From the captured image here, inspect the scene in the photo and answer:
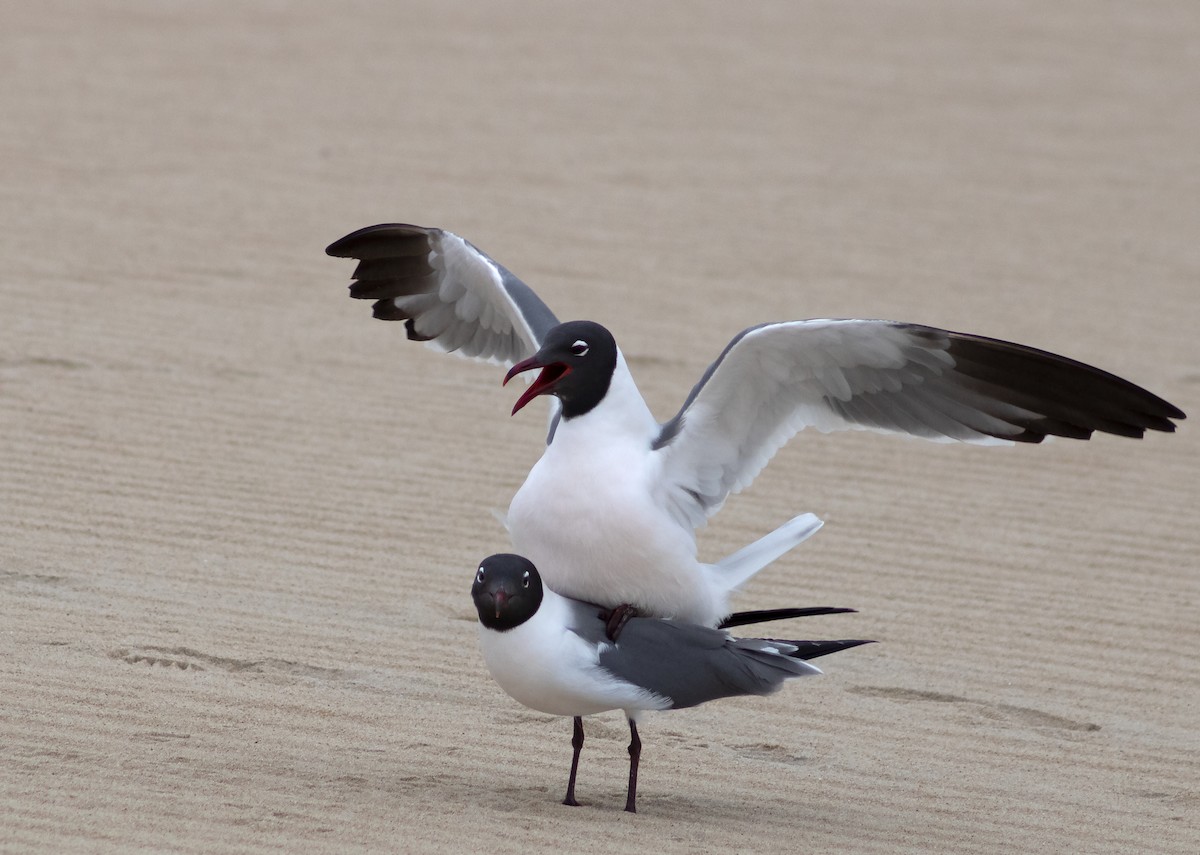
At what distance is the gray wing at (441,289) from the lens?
20.7ft

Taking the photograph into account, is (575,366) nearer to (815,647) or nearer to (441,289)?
(815,647)

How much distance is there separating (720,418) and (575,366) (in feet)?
1.83

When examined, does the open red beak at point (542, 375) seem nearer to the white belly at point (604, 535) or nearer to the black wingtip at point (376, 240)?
the white belly at point (604, 535)

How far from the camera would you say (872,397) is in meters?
5.59

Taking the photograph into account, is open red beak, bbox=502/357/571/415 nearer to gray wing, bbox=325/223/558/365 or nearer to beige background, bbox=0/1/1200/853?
gray wing, bbox=325/223/558/365

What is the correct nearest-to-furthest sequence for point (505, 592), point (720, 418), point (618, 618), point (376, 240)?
1. point (505, 592)
2. point (618, 618)
3. point (720, 418)
4. point (376, 240)

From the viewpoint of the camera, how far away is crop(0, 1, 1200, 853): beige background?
5164 millimetres

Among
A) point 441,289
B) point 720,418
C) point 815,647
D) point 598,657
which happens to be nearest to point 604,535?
point 598,657

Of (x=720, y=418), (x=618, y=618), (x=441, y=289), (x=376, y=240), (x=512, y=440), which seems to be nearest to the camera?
(x=618, y=618)

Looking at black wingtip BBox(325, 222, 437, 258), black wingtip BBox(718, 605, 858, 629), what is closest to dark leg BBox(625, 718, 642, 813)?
black wingtip BBox(718, 605, 858, 629)

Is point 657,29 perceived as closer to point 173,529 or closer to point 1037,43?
point 1037,43

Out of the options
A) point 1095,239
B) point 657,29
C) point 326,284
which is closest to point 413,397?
point 326,284

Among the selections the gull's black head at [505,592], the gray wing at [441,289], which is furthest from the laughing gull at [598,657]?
the gray wing at [441,289]

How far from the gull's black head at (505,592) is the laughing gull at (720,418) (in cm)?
32
